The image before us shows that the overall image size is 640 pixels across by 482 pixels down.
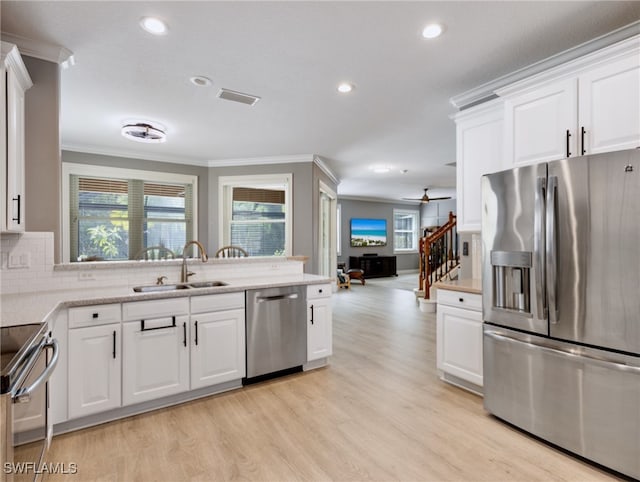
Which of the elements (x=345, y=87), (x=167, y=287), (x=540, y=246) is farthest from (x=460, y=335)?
(x=167, y=287)

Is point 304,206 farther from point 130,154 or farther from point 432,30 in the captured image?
point 432,30

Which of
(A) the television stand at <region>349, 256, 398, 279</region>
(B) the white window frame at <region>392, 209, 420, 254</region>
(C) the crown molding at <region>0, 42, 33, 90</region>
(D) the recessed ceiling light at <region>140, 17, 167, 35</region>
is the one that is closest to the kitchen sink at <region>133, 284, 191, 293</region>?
(C) the crown molding at <region>0, 42, 33, 90</region>

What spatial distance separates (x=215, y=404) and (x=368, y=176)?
19.1 ft

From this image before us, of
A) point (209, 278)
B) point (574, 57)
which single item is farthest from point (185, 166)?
point (574, 57)

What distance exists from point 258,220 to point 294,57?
12.4ft

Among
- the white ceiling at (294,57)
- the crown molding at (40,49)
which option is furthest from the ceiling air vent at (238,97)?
the crown molding at (40,49)

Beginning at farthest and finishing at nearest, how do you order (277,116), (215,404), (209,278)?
(277,116)
(209,278)
(215,404)

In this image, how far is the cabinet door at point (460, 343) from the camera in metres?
2.63

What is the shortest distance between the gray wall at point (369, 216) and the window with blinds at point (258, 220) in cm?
495

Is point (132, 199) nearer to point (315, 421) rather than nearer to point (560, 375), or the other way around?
point (315, 421)

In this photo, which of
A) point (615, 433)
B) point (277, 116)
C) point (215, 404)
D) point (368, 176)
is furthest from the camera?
point (368, 176)

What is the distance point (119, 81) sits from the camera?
9.50 feet

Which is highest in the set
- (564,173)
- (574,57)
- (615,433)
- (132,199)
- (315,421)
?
(574,57)

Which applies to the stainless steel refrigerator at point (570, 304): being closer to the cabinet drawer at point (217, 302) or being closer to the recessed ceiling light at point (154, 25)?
the cabinet drawer at point (217, 302)
